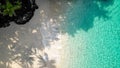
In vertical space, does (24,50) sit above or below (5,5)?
below

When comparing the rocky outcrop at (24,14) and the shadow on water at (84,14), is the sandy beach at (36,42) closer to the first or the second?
→ the rocky outcrop at (24,14)

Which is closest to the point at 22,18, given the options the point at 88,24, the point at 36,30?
the point at 36,30

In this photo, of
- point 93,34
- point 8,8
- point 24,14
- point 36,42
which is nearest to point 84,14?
point 93,34

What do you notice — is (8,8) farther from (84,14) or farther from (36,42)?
(84,14)

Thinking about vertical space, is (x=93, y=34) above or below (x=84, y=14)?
below

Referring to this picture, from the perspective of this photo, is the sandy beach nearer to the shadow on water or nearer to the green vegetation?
the shadow on water

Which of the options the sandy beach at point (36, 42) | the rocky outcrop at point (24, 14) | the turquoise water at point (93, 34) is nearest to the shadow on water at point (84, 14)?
the turquoise water at point (93, 34)

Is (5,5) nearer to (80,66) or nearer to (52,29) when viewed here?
(52,29)

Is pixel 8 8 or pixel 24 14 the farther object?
pixel 24 14
